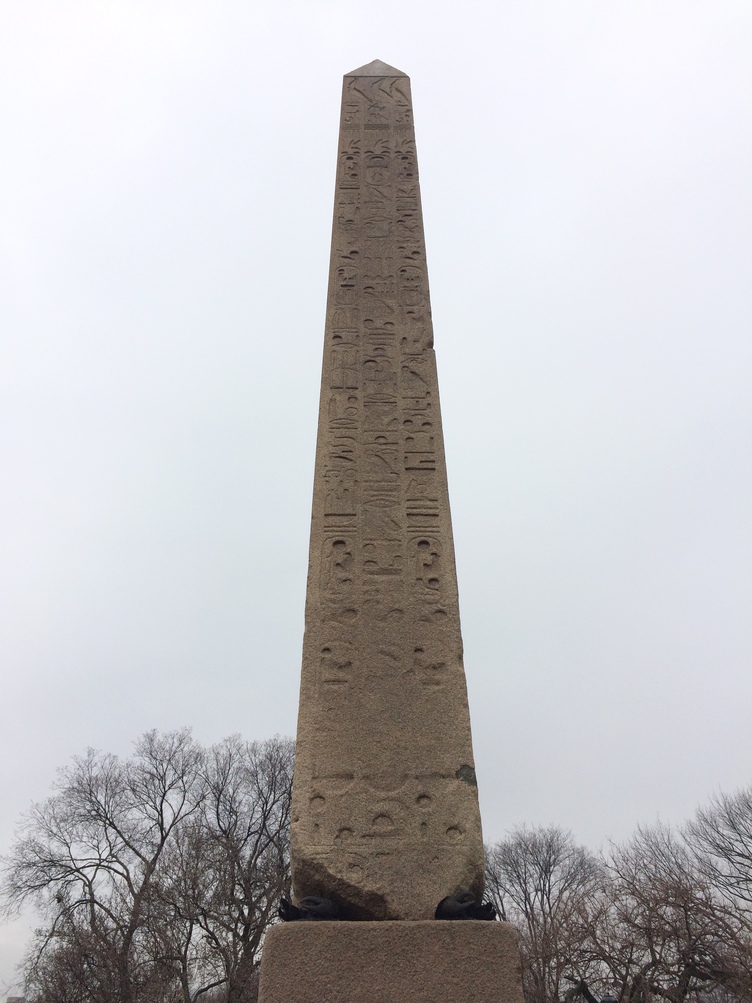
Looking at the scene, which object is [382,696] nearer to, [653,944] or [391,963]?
[391,963]

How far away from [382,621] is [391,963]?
1245 mm

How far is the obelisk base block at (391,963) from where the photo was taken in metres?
2.55

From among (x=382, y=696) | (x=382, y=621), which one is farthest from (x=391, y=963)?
(x=382, y=621)

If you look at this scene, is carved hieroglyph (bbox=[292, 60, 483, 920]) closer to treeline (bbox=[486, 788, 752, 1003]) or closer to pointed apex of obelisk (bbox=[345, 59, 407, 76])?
pointed apex of obelisk (bbox=[345, 59, 407, 76])

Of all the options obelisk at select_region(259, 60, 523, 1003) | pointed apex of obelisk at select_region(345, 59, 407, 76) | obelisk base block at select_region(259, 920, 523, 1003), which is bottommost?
obelisk base block at select_region(259, 920, 523, 1003)

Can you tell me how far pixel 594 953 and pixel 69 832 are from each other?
1391 centimetres

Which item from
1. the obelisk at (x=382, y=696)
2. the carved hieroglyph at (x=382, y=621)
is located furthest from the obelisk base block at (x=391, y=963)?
the carved hieroglyph at (x=382, y=621)

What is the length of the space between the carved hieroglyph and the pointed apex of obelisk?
1.45 metres

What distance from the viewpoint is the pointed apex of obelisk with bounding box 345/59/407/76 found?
573 centimetres

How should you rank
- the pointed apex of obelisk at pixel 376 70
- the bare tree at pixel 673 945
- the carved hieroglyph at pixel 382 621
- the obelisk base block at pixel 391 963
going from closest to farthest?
the obelisk base block at pixel 391 963
the carved hieroglyph at pixel 382 621
the pointed apex of obelisk at pixel 376 70
the bare tree at pixel 673 945

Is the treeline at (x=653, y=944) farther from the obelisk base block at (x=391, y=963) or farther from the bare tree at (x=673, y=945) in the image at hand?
the obelisk base block at (x=391, y=963)

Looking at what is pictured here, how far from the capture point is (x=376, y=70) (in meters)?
5.76

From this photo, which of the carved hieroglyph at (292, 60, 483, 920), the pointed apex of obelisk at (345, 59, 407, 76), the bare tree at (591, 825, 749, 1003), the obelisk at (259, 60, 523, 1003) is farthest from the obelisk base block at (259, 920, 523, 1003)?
the bare tree at (591, 825, 749, 1003)

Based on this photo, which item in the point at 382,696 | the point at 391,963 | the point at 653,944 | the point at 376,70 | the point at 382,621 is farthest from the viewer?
the point at 653,944
